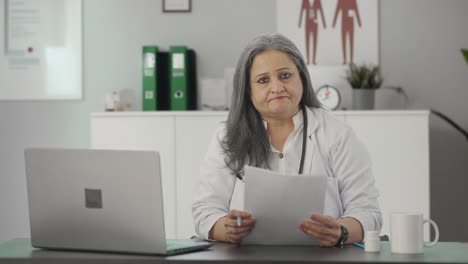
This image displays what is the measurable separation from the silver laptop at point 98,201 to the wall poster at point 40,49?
2.87m

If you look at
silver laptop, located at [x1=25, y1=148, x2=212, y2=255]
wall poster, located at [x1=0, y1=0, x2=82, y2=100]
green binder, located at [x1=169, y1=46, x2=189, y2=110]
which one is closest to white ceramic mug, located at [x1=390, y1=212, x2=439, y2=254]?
silver laptop, located at [x1=25, y1=148, x2=212, y2=255]

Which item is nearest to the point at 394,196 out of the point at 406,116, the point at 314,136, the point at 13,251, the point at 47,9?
the point at 406,116

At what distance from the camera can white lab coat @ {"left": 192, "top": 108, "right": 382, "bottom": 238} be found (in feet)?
8.80

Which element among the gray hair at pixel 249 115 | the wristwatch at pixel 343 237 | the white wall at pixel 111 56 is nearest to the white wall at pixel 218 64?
the white wall at pixel 111 56

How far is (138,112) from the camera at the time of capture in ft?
15.4

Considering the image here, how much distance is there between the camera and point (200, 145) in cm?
468

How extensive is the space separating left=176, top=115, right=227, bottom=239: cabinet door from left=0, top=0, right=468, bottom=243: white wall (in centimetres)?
43

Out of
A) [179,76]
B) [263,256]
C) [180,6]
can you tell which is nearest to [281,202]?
[263,256]

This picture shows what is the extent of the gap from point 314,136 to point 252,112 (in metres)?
0.24

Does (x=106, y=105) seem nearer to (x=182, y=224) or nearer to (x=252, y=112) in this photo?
(x=182, y=224)

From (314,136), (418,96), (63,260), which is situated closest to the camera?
(63,260)

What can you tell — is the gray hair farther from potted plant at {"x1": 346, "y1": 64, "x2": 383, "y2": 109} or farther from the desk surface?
potted plant at {"x1": 346, "y1": 64, "x2": 383, "y2": 109}

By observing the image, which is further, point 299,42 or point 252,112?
point 299,42

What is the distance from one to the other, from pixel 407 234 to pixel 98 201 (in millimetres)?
835
